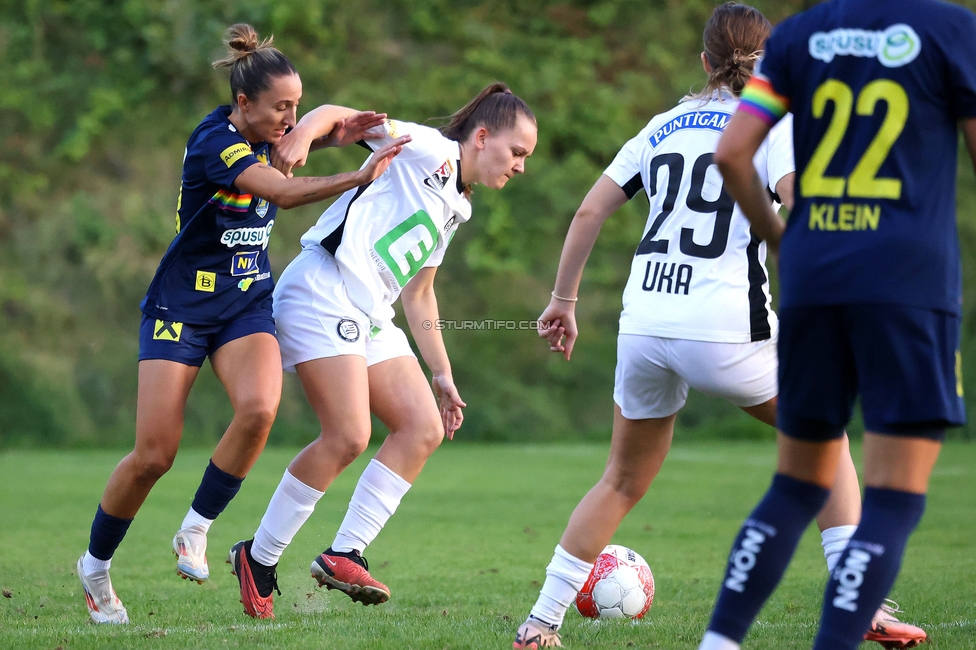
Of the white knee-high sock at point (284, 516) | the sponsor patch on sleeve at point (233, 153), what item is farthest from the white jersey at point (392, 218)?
the white knee-high sock at point (284, 516)

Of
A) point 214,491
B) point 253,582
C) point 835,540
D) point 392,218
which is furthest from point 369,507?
point 835,540

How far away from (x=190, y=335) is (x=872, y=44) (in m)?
2.67

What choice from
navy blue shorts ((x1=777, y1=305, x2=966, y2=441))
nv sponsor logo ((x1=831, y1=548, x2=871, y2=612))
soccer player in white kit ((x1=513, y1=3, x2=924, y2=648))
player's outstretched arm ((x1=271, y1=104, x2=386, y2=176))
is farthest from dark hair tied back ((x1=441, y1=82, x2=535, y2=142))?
nv sponsor logo ((x1=831, y1=548, x2=871, y2=612))

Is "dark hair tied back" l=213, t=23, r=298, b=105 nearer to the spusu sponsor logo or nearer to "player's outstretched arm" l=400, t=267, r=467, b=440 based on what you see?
the spusu sponsor logo

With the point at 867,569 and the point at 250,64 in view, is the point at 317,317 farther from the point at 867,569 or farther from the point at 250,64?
the point at 867,569

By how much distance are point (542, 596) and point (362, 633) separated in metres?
0.65

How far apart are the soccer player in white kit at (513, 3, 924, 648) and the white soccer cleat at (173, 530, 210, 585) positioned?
56.1 inches

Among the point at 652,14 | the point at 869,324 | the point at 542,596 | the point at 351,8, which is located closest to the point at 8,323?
the point at 351,8

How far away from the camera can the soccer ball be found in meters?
Result: 4.19

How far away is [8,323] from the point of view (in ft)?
49.0

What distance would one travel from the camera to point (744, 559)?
2.54m

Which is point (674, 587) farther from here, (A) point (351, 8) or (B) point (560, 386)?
(A) point (351, 8)

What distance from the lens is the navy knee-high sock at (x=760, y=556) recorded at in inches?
99.3

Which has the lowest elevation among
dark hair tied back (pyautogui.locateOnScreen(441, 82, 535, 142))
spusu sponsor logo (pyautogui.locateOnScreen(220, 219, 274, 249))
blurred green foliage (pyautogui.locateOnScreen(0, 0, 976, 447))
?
blurred green foliage (pyautogui.locateOnScreen(0, 0, 976, 447))
